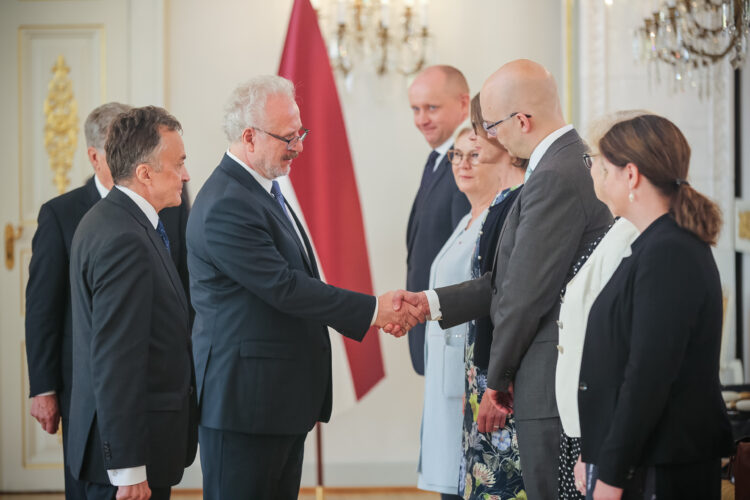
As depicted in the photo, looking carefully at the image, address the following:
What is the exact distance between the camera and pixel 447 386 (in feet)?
9.31

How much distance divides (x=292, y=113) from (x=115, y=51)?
2.41m

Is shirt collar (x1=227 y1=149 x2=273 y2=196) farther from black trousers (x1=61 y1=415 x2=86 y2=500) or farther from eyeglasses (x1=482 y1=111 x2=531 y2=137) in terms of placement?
black trousers (x1=61 y1=415 x2=86 y2=500)

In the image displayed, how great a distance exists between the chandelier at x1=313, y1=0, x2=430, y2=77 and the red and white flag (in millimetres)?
584

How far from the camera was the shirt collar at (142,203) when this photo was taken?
2078 millimetres

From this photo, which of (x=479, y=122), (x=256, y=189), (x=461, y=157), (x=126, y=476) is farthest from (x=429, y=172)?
(x=126, y=476)

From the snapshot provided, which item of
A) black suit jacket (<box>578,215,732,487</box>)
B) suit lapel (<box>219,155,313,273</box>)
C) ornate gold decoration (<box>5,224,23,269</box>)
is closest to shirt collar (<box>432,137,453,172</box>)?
suit lapel (<box>219,155,313,273</box>)

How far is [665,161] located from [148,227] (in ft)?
4.06

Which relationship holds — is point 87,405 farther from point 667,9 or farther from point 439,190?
point 667,9

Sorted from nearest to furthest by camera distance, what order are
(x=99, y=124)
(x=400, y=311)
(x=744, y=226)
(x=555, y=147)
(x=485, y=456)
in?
(x=555, y=147) < (x=485, y=456) < (x=400, y=311) < (x=99, y=124) < (x=744, y=226)

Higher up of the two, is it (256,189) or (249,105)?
(249,105)

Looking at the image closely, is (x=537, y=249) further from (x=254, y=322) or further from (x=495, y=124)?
(x=254, y=322)

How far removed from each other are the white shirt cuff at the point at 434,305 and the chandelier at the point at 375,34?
6.80ft

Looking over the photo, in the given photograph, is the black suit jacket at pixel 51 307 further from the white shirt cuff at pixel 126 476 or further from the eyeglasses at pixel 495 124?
the eyeglasses at pixel 495 124

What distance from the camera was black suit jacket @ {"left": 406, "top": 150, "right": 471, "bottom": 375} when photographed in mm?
3342
